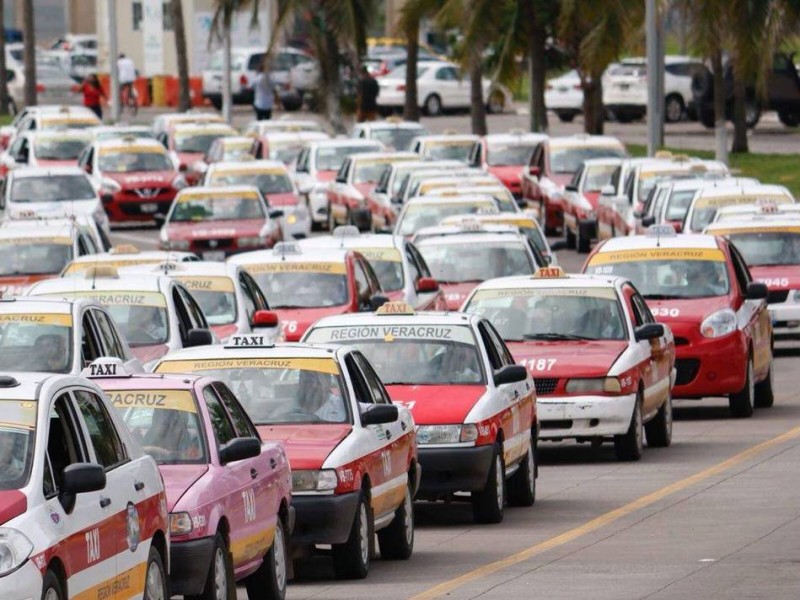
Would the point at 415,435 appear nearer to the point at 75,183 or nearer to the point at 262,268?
the point at 262,268

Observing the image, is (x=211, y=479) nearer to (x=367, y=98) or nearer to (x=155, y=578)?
(x=155, y=578)

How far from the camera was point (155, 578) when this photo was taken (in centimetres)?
1130

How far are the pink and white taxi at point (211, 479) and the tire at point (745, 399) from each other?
1068 centimetres

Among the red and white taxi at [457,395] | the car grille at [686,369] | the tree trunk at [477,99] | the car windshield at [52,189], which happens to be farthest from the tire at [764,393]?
the tree trunk at [477,99]

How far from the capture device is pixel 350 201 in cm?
4488

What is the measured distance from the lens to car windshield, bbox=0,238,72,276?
27.7 meters

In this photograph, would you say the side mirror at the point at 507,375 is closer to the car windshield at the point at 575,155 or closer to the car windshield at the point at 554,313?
the car windshield at the point at 554,313

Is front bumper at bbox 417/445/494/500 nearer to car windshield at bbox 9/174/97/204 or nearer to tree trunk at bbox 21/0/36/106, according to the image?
car windshield at bbox 9/174/97/204

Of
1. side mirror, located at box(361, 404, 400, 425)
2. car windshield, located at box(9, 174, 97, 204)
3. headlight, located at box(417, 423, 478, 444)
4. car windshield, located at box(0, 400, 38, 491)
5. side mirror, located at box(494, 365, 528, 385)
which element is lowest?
car windshield, located at box(9, 174, 97, 204)

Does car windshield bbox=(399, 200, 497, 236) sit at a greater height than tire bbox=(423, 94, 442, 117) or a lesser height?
greater

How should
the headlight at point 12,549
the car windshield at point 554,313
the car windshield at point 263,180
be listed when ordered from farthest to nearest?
the car windshield at point 263,180 → the car windshield at point 554,313 → the headlight at point 12,549

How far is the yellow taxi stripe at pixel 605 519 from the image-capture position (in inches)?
556

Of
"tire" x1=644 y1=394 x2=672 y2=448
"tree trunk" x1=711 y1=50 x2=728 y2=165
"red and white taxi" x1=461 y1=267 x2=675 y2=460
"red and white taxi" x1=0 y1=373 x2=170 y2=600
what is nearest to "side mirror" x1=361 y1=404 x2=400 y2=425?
"red and white taxi" x1=0 y1=373 x2=170 y2=600

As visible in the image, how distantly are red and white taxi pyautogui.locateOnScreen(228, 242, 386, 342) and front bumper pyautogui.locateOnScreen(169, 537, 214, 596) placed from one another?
42.1 feet
